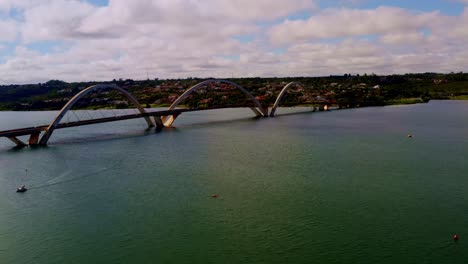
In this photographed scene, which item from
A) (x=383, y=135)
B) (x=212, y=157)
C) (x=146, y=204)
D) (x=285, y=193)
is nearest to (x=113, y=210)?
(x=146, y=204)

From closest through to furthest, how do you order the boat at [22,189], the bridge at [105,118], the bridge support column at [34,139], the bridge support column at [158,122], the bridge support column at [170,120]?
the boat at [22,189]
the bridge at [105,118]
the bridge support column at [34,139]
the bridge support column at [158,122]
the bridge support column at [170,120]

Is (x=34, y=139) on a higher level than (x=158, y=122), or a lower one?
lower

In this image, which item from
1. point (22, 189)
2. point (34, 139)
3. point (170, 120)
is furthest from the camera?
point (170, 120)

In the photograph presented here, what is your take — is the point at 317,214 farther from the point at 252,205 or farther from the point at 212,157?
the point at 212,157

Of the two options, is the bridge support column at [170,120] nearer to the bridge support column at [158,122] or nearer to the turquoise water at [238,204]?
the bridge support column at [158,122]

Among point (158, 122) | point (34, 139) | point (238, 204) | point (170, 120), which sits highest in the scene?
point (170, 120)

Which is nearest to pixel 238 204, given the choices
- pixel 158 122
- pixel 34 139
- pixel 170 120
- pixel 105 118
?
pixel 34 139

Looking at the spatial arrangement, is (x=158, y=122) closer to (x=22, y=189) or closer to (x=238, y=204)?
(x=22, y=189)

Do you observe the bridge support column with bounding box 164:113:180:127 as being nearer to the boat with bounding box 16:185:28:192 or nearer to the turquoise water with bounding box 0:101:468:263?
the turquoise water with bounding box 0:101:468:263

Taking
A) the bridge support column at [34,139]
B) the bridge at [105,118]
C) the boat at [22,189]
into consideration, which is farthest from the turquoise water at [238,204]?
the bridge support column at [34,139]
